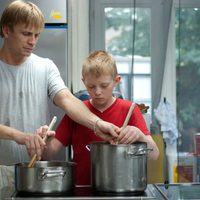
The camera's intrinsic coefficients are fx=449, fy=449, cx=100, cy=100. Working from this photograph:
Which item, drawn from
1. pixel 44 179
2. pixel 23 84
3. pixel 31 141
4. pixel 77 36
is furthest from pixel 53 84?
pixel 77 36

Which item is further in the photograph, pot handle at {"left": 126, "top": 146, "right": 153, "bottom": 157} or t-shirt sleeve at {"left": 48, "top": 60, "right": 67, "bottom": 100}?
t-shirt sleeve at {"left": 48, "top": 60, "right": 67, "bottom": 100}

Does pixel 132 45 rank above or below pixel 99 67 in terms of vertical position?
above

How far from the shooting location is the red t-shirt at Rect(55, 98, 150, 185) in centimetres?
141

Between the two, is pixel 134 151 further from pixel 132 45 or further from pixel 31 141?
pixel 132 45

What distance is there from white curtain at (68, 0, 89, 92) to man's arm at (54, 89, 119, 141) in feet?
4.90

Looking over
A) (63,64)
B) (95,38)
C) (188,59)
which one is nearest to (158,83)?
(188,59)

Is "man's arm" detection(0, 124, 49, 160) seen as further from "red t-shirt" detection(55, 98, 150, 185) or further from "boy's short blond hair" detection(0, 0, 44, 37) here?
"boy's short blond hair" detection(0, 0, 44, 37)

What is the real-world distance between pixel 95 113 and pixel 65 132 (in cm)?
12

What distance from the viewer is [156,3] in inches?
134

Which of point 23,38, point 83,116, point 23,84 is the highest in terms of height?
point 23,38

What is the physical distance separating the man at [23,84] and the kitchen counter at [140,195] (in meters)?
0.29

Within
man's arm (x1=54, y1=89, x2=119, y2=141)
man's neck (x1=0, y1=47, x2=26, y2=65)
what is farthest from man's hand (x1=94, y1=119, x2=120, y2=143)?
man's neck (x1=0, y1=47, x2=26, y2=65)

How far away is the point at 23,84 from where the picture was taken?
1.48m

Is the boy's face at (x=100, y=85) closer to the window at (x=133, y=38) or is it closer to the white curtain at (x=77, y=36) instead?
the white curtain at (x=77, y=36)
